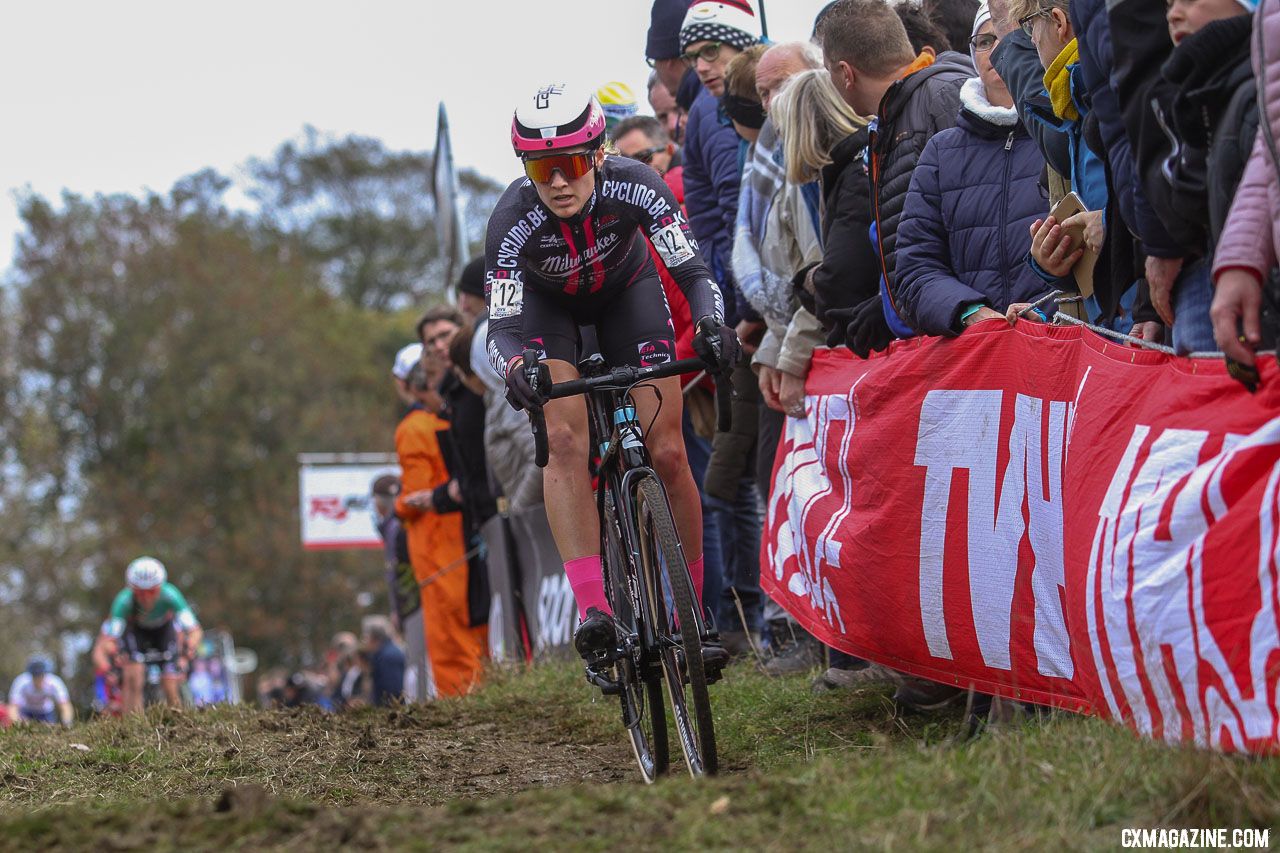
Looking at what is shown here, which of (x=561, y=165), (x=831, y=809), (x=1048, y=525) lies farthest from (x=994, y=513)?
(x=561, y=165)

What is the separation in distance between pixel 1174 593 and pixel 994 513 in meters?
1.39

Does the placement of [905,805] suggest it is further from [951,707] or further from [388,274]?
[388,274]

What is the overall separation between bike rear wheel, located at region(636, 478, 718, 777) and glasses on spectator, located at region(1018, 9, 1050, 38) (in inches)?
80.2

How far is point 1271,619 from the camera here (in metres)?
3.99

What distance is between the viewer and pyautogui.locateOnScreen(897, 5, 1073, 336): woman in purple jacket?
237 inches

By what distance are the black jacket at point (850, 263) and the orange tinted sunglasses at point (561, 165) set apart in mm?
1208

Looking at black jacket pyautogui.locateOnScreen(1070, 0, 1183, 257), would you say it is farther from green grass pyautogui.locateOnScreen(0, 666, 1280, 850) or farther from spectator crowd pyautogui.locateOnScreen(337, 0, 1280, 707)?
green grass pyautogui.locateOnScreen(0, 666, 1280, 850)

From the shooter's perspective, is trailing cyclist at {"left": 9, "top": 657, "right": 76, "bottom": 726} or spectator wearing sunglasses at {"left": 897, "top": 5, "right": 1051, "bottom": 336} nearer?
spectator wearing sunglasses at {"left": 897, "top": 5, "right": 1051, "bottom": 336}

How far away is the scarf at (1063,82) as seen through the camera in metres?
5.32

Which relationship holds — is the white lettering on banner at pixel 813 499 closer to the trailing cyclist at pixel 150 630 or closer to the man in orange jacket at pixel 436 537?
the man in orange jacket at pixel 436 537

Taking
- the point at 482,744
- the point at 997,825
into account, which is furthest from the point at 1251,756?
the point at 482,744

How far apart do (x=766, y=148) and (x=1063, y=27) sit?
269 cm

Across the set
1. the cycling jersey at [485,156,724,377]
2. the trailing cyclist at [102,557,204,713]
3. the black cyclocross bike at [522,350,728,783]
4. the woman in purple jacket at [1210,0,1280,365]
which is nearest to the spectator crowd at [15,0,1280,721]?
the woman in purple jacket at [1210,0,1280,365]

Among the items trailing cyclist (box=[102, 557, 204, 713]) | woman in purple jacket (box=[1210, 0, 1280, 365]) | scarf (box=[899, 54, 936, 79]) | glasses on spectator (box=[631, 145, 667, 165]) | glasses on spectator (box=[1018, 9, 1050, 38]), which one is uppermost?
glasses on spectator (box=[631, 145, 667, 165])
